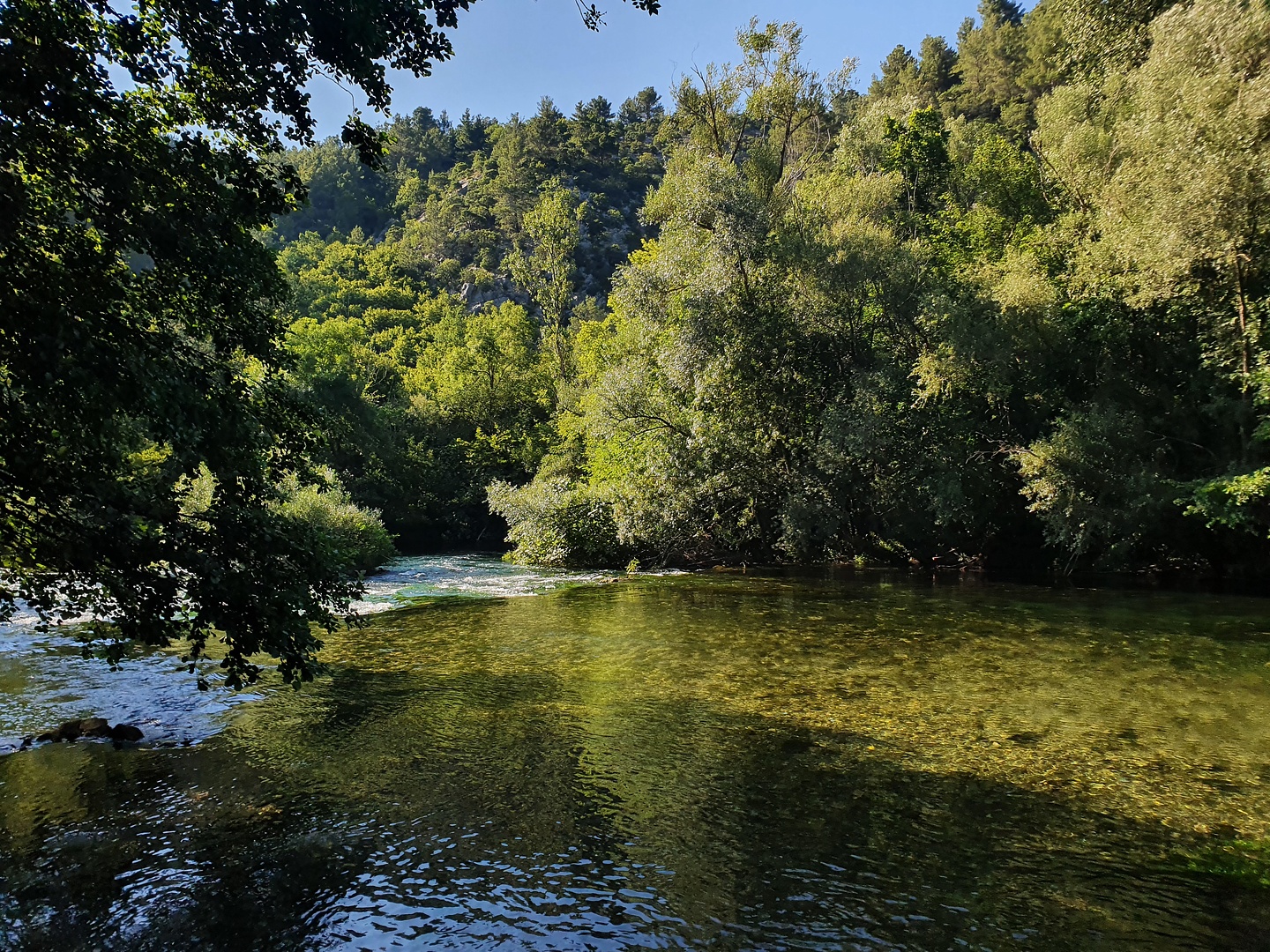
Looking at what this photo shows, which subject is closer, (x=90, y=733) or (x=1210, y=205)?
(x=90, y=733)

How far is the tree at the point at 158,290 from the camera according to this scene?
6113 millimetres

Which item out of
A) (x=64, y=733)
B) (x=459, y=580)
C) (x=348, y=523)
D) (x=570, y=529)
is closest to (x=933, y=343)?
(x=570, y=529)

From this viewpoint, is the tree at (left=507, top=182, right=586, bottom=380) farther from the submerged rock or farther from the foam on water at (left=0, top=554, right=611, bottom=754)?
the submerged rock

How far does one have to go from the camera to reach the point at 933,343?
2573cm

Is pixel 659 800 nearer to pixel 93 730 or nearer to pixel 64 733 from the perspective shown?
pixel 93 730

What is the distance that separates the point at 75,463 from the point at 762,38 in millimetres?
35115

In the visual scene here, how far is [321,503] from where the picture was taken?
101ft

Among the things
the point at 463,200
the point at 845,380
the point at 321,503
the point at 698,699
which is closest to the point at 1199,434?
the point at 845,380

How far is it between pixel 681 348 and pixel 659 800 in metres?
21.3

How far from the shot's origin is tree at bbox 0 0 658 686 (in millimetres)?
6113

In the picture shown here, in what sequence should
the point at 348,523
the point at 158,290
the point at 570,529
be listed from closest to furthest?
the point at 158,290 < the point at 348,523 < the point at 570,529

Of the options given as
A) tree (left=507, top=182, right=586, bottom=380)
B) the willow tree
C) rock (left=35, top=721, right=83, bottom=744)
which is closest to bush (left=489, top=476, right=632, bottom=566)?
the willow tree

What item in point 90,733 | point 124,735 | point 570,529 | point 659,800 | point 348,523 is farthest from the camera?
point 570,529

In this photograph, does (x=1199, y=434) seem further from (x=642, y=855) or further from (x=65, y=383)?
(x=65, y=383)
